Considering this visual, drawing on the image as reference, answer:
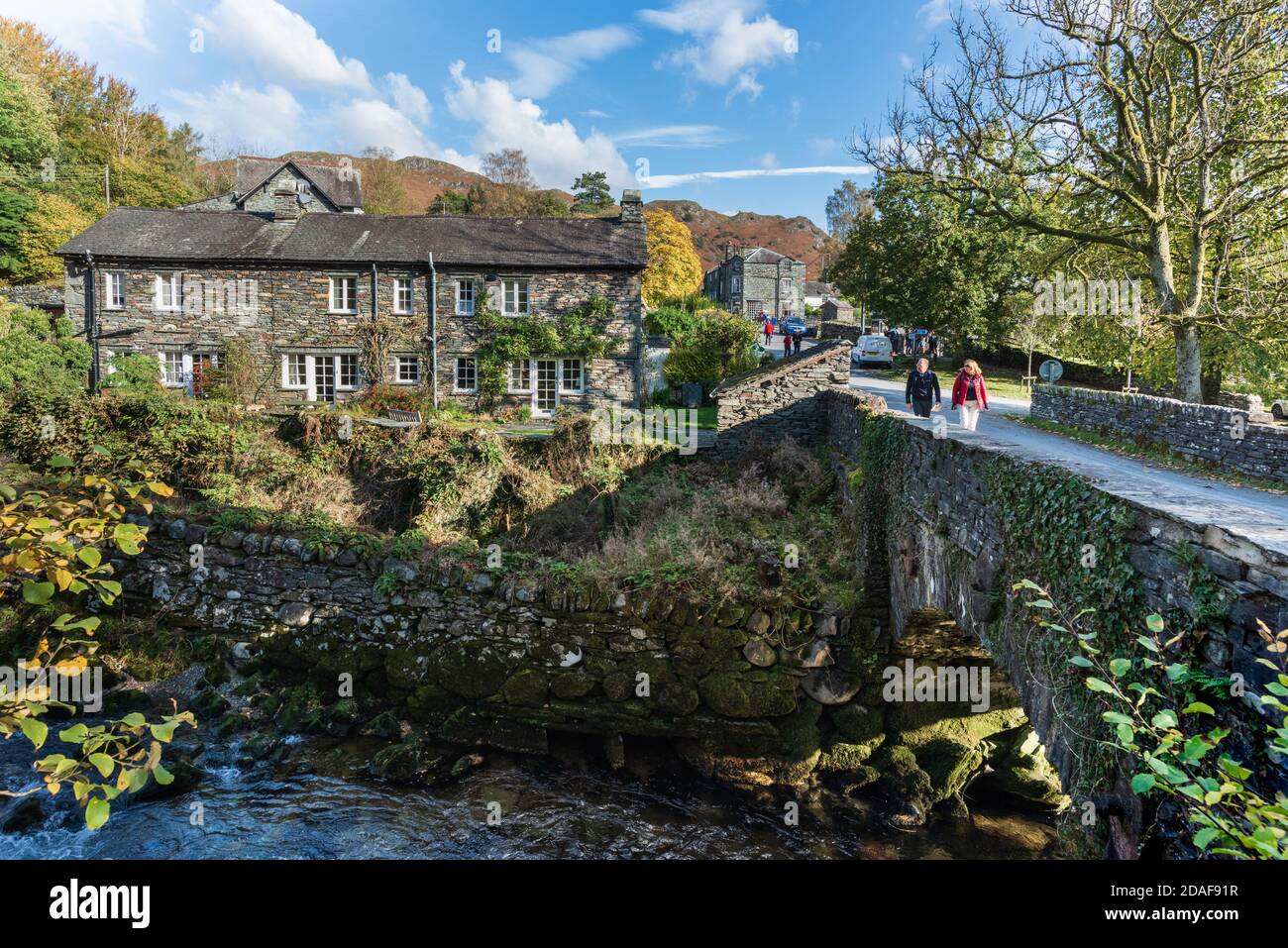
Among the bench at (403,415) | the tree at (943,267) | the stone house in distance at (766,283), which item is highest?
the stone house in distance at (766,283)

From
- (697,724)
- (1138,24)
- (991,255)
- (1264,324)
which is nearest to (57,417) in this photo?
(697,724)

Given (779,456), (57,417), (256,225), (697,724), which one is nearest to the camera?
(697,724)

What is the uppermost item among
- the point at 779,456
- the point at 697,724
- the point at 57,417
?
Answer: the point at 57,417

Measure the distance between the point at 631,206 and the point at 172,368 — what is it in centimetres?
1856

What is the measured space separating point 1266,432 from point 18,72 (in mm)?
59816

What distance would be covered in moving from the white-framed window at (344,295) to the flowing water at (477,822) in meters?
18.7

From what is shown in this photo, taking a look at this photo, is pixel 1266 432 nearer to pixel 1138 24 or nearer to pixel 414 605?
pixel 1138 24

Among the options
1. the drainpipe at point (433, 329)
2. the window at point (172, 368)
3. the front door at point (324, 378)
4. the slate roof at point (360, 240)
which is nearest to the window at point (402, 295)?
the slate roof at point (360, 240)

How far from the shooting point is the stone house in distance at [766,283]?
224 ft

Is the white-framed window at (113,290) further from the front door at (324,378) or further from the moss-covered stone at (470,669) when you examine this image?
the moss-covered stone at (470,669)

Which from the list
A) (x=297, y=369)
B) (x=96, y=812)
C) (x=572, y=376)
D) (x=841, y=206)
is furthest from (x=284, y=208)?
(x=841, y=206)

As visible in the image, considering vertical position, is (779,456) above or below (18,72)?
below
